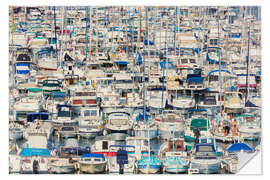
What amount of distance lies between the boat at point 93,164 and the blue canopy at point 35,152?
79 cm

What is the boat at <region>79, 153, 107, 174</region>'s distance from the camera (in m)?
12.9

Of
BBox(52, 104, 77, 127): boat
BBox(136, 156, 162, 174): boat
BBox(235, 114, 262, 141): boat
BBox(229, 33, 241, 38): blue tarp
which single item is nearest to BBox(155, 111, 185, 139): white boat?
BBox(136, 156, 162, 174): boat

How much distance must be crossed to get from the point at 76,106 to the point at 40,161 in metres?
1.52

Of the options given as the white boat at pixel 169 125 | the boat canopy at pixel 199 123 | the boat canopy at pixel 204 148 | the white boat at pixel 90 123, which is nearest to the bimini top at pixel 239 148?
the boat canopy at pixel 204 148

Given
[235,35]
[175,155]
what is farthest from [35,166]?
[235,35]

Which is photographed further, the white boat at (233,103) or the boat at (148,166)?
the white boat at (233,103)

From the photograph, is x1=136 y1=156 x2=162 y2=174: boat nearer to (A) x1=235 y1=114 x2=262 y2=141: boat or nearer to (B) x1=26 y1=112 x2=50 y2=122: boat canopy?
(A) x1=235 y1=114 x2=262 y2=141: boat

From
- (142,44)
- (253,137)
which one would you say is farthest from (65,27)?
(253,137)

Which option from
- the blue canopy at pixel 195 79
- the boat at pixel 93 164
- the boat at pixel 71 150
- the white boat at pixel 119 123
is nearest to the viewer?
the boat at pixel 93 164

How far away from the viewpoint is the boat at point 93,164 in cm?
1294

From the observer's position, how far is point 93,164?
12.9 metres

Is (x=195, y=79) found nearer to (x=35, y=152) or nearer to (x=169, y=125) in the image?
(x=169, y=125)

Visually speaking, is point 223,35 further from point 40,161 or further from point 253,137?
point 40,161

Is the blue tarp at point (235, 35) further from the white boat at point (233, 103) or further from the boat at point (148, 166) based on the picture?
the boat at point (148, 166)
